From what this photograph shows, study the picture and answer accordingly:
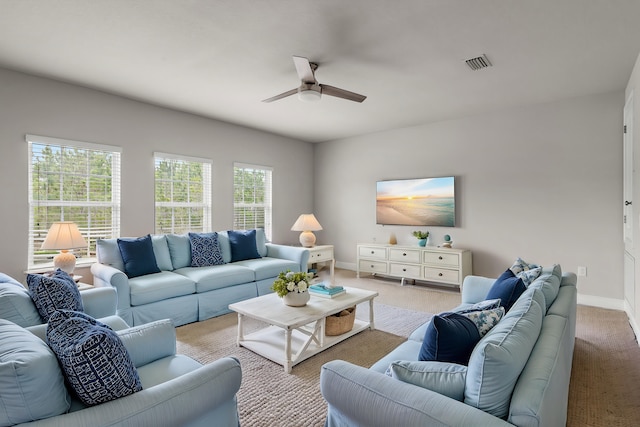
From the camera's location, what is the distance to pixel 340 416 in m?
1.51

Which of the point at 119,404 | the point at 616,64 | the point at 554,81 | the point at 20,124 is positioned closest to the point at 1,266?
the point at 20,124

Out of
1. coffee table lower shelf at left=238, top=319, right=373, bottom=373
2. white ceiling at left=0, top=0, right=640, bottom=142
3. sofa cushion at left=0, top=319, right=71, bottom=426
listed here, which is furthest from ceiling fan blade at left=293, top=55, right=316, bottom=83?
sofa cushion at left=0, top=319, right=71, bottom=426

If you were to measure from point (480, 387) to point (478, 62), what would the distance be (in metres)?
3.13

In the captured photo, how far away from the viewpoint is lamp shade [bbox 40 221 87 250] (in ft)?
10.9

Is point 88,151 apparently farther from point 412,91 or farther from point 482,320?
point 482,320

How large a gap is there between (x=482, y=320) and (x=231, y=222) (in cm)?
472

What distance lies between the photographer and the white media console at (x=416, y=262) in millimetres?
5051

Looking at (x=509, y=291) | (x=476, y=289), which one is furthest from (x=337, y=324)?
(x=509, y=291)

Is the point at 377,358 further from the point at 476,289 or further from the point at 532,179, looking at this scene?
the point at 532,179

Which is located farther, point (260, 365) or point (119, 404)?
point (260, 365)

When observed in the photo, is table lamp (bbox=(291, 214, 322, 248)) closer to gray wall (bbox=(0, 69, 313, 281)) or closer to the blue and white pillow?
gray wall (bbox=(0, 69, 313, 281))

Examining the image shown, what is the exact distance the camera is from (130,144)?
4508 millimetres

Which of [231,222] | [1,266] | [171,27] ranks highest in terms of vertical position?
[171,27]

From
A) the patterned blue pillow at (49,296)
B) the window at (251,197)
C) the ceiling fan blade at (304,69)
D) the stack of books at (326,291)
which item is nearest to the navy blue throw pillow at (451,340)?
the stack of books at (326,291)
